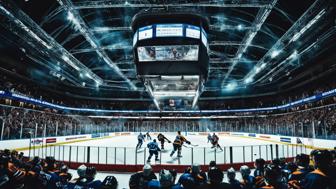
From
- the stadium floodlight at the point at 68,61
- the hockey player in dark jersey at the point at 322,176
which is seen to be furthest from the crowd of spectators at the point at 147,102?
the hockey player in dark jersey at the point at 322,176

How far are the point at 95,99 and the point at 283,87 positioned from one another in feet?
99.7

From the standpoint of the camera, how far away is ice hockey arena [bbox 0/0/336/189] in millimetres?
3833

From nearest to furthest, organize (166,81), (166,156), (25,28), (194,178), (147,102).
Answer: (194,178), (25,28), (166,156), (166,81), (147,102)

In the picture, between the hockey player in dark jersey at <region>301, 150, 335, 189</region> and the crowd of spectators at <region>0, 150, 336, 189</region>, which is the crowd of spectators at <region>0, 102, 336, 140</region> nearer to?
the crowd of spectators at <region>0, 150, 336, 189</region>

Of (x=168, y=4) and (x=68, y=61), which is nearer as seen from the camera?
(x=168, y=4)

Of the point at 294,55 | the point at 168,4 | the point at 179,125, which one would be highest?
the point at 168,4

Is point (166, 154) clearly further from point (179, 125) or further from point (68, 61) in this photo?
point (179, 125)

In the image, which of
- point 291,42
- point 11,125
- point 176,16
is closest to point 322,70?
point 291,42

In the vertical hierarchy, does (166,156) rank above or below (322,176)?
below

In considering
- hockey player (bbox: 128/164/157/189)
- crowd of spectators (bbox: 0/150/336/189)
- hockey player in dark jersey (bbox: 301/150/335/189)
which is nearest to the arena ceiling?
crowd of spectators (bbox: 0/150/336/189)

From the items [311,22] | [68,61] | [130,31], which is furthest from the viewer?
[68,61]

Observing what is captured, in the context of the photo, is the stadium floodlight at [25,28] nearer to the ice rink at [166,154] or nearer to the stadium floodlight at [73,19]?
the stadium floodlight at [73,19]

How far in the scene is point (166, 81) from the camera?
1438 cm

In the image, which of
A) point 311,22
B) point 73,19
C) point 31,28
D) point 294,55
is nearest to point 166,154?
point 73,19
